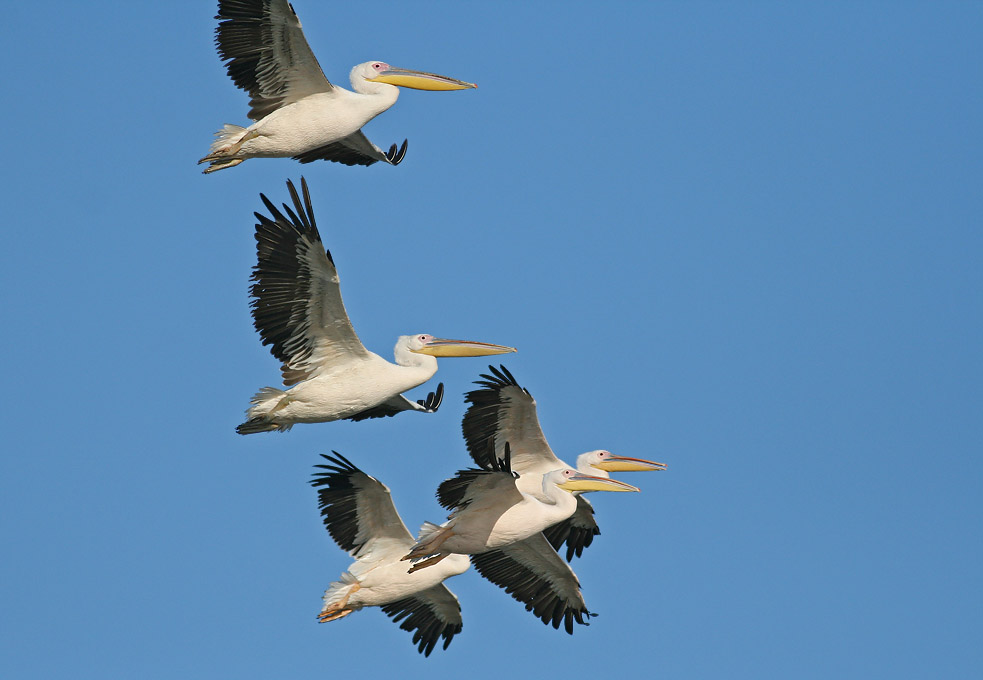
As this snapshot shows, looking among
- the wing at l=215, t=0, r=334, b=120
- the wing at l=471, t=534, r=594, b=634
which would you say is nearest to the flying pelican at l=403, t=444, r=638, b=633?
the wing at l=471, t=534, r=594, b=634

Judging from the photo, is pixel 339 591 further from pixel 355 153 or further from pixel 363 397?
pixel 355 153

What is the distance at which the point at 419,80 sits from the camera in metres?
16.2

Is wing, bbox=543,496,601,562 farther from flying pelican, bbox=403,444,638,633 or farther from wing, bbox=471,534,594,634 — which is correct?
flying pelican, bbox=403,444,638,633

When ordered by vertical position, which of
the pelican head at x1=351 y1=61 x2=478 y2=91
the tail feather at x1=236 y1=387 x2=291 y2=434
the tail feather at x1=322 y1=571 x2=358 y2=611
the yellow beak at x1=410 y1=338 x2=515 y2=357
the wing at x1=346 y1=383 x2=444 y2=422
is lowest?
the tail feather at x1=322 y1=571 x2=358 y2=611

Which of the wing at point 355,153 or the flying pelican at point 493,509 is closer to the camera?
the flying pelican at point 493,509

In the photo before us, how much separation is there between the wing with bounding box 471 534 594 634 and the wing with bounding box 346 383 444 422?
1.61 m

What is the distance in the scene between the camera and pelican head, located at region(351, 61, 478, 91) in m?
16.1

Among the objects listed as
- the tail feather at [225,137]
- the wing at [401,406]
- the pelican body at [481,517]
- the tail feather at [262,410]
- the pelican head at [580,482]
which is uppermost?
the tail feather at [225,137]

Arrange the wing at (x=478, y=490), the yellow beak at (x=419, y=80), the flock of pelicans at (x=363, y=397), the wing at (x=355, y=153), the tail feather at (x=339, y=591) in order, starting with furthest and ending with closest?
the wing at (x=355, y=153) → the yellow beak at (x=419, y=80) → the tail feather at (x=339, y=591) → the flock of pelicans at (x=363, y=397) → the wing at (x=478, y=490)

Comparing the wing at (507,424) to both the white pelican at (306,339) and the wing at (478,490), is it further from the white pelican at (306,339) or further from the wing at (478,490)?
the wing at (478,490)

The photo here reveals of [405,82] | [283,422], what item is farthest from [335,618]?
[405,82]

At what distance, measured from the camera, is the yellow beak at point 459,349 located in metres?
16.0

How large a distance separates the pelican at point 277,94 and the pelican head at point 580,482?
3814 millimetres

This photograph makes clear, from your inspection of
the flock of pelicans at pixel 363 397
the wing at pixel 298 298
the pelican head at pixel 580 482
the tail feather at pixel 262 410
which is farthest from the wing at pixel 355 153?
the pelican head at pixel 580 482
